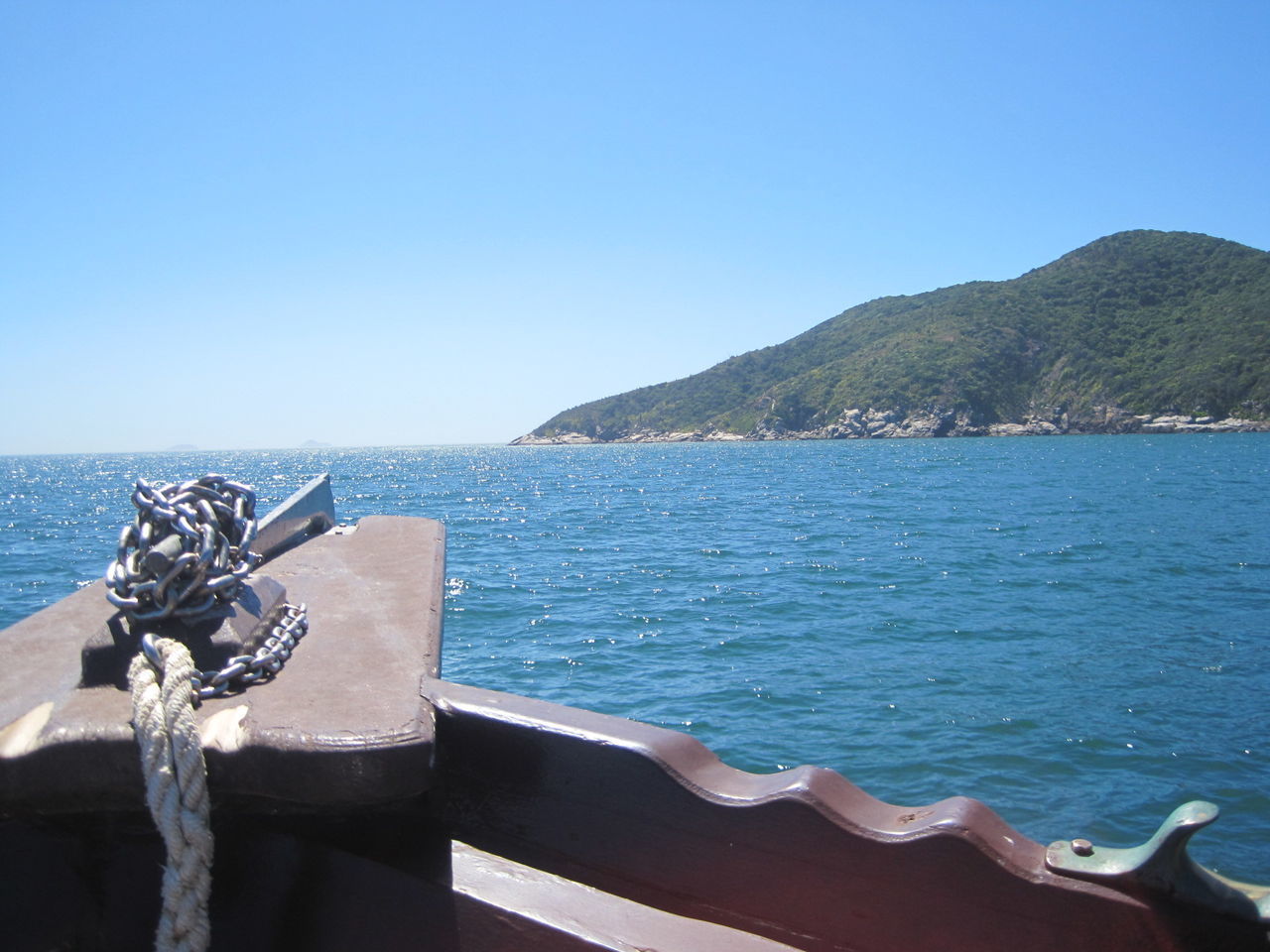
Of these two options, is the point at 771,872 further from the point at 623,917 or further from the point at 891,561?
the point at 891,561

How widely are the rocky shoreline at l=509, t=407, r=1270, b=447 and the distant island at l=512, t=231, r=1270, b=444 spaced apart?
0.60 ft

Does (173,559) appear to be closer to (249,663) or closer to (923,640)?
(249,663)

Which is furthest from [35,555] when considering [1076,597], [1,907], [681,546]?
[1,907]

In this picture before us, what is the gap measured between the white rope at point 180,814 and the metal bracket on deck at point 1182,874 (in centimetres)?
174

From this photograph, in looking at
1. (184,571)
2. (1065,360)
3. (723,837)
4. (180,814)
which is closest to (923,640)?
(723,837)

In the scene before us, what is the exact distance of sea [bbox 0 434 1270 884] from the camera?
25.6ft

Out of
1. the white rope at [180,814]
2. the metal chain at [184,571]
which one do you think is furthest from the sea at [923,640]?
the white rope at [180,814]

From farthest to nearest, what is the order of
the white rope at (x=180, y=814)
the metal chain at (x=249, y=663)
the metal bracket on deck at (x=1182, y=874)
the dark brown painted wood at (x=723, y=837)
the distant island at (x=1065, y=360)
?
the distant island at (x=1065, y=360)
the dark brown painted wood at (x=723, y=837)
the metal chain at (x=249, y=663)
the metal bracket on deck at (x=1182, y=874)
the white rope at (x=180, y=814)

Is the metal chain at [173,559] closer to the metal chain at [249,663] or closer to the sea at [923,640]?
the metal chain at [249,663]

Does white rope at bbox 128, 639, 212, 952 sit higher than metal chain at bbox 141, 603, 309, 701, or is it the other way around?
metal chain at bbox 141, 603, 309, 701

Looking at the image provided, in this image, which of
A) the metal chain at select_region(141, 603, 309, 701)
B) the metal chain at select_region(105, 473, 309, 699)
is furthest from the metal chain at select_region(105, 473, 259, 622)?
the metal chain at select_region(141, 603, 309, 701)

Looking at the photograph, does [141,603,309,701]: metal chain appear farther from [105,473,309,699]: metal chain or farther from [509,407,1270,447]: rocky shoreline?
[509,407,1270,447]: rocky shoreline

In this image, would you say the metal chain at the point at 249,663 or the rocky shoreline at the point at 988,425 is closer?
the metal chain at the point at 249,663

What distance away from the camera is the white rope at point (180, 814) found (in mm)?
1538
